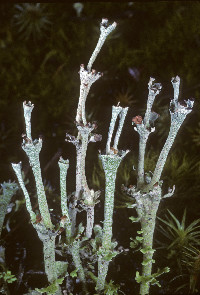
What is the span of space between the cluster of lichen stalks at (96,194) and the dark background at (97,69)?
473 millimetres

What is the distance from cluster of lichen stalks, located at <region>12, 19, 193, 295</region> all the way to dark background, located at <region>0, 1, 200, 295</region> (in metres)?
0.47

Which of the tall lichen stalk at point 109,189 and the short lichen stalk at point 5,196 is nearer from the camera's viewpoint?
the tall lichen stalk at point 109,189

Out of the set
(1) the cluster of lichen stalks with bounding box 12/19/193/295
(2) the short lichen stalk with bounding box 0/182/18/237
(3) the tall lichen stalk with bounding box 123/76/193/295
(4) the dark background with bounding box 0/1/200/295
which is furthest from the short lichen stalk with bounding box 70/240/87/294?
(4) the dark background with bounding box 0/1/200/295

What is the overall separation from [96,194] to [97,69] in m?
0.89

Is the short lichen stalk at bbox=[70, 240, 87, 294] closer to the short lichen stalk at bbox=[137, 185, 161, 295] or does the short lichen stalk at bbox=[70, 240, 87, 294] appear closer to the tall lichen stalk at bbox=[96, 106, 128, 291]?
the tall lichen stalk at bbox=[96, 106, 128, 291]

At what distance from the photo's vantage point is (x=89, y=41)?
190 cm

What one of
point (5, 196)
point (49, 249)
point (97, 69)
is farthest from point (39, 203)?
point (97, 69)

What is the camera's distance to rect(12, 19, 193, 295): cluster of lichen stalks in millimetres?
985

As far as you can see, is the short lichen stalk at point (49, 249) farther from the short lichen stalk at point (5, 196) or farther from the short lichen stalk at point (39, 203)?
the short lichen stalk at point (5, 196)

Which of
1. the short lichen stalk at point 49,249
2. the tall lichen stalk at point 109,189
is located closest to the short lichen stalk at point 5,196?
the short lichen stalk at point 49,249

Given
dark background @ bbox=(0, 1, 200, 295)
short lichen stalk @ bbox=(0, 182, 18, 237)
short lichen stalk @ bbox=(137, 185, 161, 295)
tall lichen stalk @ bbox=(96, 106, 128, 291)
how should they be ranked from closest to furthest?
tall lichen stalk @ bbox=(96, 106, 128, 291), short lichen stalk @ bbox=(137, 185, 161, 295), short lichen stalk @ bbox=(0, 182, 18, 237), dark background @ bbox=(0, 1, 200, 295)

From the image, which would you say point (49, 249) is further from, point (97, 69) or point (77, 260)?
point (97, 69)

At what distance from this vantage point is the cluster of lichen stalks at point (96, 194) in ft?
3.23

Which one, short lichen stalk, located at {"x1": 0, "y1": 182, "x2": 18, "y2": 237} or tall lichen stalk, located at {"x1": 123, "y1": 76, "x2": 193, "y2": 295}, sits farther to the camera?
short lichen stalk, located at {"x1": 0, "y1": 182, "x2": 18, "y2": 237}
